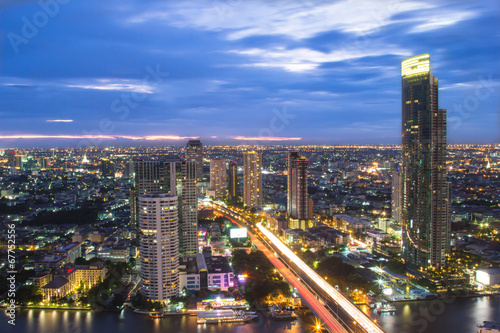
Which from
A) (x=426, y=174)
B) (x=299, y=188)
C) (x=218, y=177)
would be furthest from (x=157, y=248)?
(x=218, y=177)

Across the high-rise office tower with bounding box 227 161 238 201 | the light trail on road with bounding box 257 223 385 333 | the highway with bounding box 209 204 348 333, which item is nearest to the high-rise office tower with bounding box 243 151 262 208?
the high-rise office tower with bounding box 227 161 238 201

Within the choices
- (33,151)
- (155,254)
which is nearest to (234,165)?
(155,254)

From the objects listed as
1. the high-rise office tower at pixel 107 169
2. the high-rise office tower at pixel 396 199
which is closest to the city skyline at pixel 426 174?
the high-rise office tower at pixel 396 199

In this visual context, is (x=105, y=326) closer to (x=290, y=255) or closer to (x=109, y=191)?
(x=290, y=255)

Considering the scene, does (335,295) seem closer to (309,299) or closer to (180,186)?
(309,299)

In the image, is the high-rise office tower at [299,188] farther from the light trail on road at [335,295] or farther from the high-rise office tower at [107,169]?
the high-rise office tower at [107,169]

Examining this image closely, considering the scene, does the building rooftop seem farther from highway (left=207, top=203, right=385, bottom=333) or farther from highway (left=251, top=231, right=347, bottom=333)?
highway (left=207, top=203, right=385, bottom=333)
